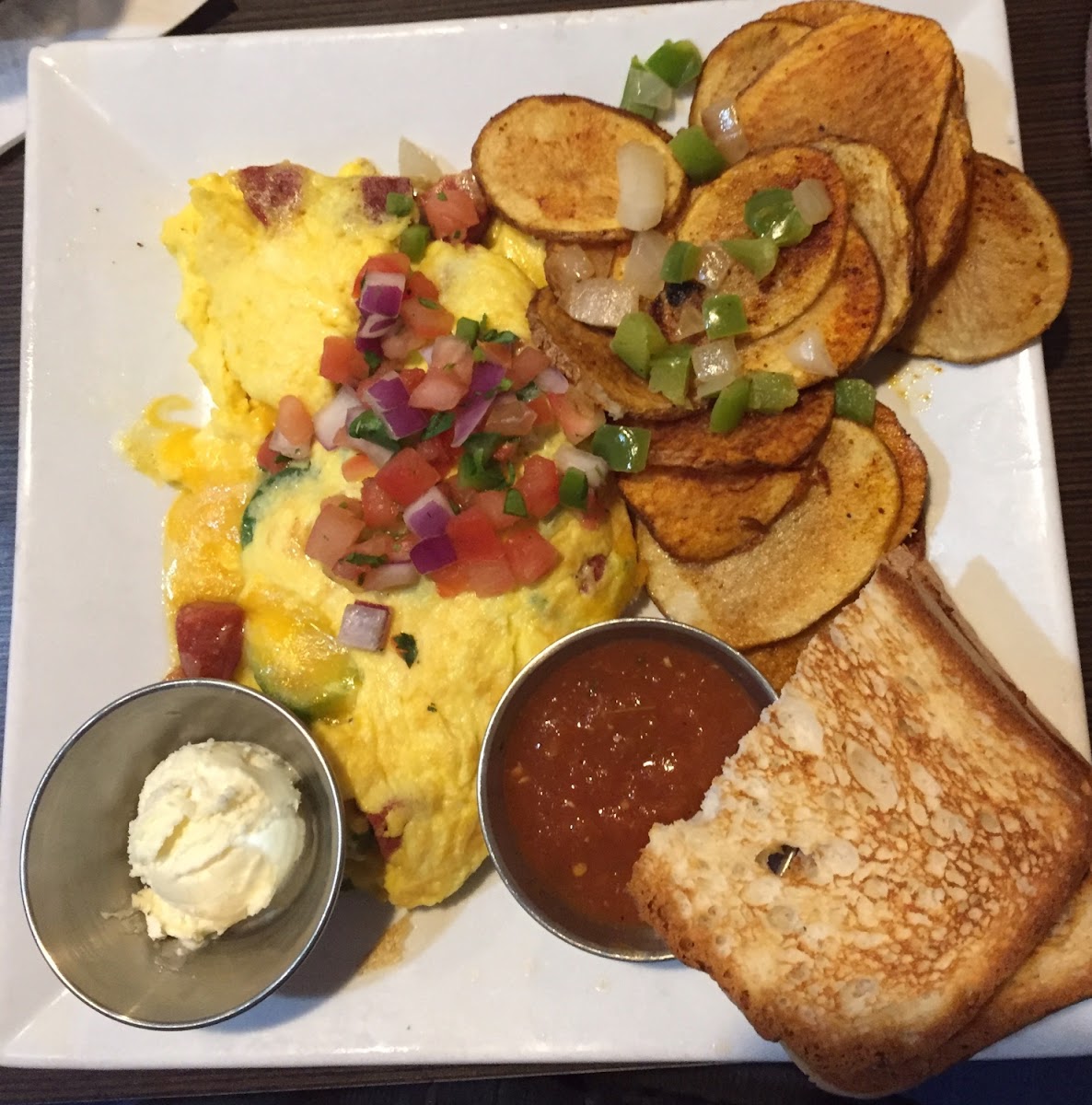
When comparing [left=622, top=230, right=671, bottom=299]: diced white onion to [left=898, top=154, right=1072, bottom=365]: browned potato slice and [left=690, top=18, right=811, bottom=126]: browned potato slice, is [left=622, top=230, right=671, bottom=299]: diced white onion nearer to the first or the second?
[left=690, top=18, right=811, bottom=126]: browned potato slice

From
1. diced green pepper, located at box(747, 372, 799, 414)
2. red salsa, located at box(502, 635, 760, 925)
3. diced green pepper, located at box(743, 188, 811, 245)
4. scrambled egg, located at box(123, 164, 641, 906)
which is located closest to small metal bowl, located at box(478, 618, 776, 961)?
red salsa, located at box(502, 635, 760, 925)

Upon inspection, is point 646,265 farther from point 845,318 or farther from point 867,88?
point 867,88

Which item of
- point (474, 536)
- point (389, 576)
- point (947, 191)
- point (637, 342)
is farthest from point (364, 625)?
point (947, 191)

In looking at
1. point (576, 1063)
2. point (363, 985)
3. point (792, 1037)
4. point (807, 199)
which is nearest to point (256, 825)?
point (363, 985)

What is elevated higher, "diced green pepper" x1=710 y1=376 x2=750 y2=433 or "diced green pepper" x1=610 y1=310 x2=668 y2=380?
"diced green pepper" x1=610 y1=310 x2=668 y2=380

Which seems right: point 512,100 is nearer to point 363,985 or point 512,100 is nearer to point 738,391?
point 738,391

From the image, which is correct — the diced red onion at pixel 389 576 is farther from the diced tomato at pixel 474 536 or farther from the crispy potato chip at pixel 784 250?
the crispy potato chip at pixel 784 250

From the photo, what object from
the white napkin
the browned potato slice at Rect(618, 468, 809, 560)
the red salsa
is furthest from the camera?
the white napkin
